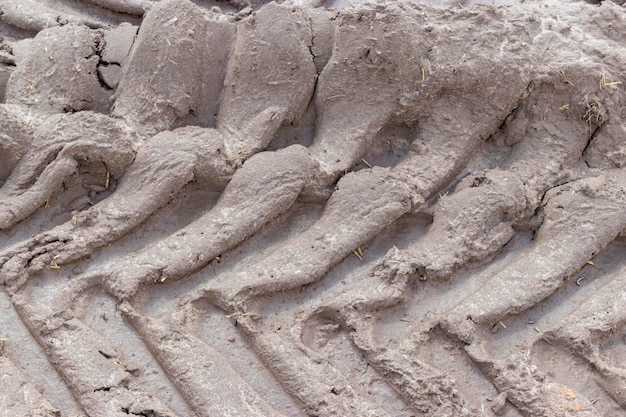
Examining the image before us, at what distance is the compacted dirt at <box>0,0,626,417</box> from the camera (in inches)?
73.7

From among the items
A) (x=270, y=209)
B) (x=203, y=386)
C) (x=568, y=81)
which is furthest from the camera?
(x=568, y=81)

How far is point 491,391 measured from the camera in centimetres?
194

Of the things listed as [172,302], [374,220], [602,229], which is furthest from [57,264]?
[602,229]

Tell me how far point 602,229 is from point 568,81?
1.68ft

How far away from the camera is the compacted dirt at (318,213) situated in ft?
6.14

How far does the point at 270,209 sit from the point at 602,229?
42.5 inches

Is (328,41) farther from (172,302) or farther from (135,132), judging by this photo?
(172,302)

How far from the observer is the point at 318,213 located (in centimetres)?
222

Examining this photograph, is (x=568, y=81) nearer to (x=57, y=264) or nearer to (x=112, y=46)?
(x=112, y=46)

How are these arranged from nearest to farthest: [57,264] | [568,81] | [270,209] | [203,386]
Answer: [203,386] < [57,264] < [270,209] < [568,81]

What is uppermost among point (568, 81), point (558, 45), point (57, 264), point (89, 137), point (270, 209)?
point (558, 45)

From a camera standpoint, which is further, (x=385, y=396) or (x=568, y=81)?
(x=568, y=81)

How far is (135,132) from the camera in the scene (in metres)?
2.15

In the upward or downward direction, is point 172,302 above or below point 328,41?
below
